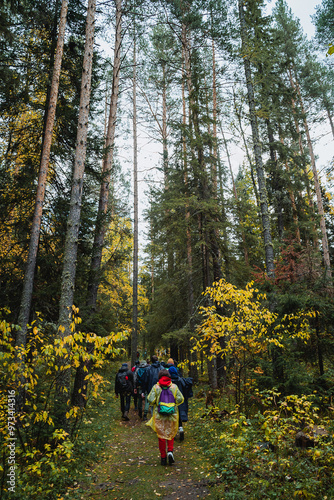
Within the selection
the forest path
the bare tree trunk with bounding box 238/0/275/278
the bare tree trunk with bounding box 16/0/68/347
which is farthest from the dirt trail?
the bare tree trunk with bounding box 238/0/275/278

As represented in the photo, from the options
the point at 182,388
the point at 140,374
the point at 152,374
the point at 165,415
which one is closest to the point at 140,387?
the point at 140,374

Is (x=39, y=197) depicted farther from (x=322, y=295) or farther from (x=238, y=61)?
(x=238, y=61)

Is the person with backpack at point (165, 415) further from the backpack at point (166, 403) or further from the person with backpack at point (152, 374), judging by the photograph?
the person with backpack at point (152, 374)

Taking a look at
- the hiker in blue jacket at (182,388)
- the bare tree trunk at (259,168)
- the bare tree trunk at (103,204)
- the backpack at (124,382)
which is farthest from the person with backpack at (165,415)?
the bare tree trunk at (259,168)

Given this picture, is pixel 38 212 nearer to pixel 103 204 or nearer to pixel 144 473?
pixel 103 204

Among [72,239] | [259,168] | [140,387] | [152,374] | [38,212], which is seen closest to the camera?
[72,239]

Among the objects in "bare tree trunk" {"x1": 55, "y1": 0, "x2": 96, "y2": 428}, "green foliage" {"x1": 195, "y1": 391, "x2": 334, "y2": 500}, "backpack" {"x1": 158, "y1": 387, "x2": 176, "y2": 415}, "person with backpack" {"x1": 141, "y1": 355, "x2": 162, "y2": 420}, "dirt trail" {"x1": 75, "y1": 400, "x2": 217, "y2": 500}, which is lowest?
"dirt trail" {"x1": 75, "y1": 400, "x2": 217, "y2": 500}

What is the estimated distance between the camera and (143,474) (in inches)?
193

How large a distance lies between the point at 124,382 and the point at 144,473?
4.32 metres

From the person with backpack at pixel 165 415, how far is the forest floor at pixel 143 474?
30 cm

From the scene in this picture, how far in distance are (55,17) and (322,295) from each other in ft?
37.8

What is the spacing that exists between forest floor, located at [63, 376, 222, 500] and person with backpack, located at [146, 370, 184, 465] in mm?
301

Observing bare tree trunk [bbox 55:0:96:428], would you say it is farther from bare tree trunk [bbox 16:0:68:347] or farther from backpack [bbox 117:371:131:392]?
backpack [bbox 117:371:131:392]

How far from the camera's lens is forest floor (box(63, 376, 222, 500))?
13.8 feet
